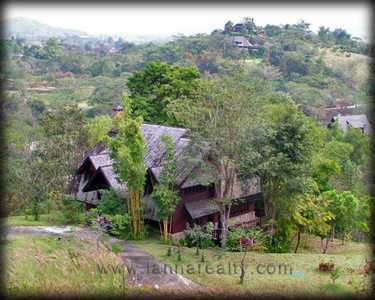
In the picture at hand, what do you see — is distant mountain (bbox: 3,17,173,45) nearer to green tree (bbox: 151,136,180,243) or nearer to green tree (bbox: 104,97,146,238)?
green tree (bbox: 104,97,146,238)

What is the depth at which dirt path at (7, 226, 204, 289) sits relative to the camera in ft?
39.9

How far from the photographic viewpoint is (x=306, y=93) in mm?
51844

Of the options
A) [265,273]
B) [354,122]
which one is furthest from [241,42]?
[265,273]

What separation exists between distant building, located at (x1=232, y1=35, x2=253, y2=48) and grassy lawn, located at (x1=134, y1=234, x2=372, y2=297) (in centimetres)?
5045

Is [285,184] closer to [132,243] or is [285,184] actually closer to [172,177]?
[172,177]

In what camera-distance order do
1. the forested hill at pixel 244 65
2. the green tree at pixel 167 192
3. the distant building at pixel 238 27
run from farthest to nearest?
1. the distant building at pixel 238 27
2. the forested hill at pixel 244 65
3. the green tree at pixel 167 192

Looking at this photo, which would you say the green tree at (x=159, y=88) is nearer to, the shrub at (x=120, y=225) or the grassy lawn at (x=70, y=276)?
the shrub at (x=120, y=225)

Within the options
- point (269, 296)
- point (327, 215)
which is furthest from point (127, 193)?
point (327, 215)

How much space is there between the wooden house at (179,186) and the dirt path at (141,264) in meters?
2.84

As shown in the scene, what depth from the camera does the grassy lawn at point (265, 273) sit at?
11.6 meters

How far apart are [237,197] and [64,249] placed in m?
9.83

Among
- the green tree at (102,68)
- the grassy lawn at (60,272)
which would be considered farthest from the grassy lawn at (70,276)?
the green tree at (102,68)

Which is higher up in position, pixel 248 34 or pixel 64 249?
pixel 248 34

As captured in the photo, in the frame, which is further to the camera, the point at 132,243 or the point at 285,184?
the point at 285,184
